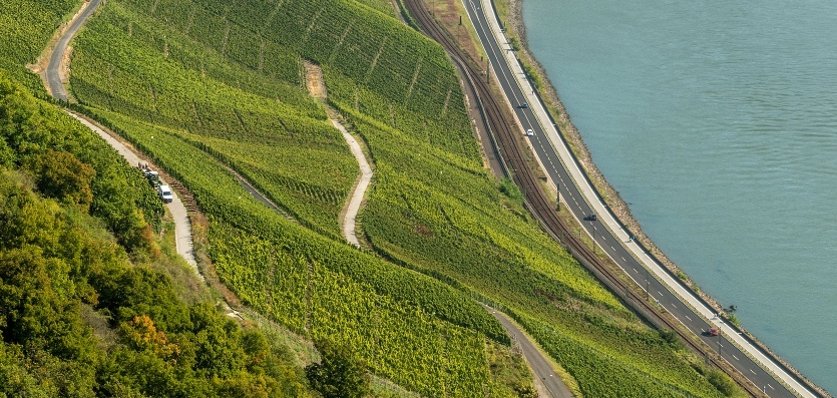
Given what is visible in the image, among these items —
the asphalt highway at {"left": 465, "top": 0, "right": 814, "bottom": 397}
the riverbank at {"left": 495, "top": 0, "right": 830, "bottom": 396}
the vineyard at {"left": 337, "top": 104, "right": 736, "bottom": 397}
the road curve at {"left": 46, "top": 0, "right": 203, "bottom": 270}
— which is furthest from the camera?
the riverbank at {"left": 495, "top": 0, "right": 830, "bottom": 396}

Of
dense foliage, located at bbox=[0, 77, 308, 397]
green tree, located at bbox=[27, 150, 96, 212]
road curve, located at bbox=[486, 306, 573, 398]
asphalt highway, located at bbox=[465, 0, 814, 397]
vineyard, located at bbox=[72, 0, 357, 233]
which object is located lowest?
dense foliage, located at bbox=[0, 77, 308, 397]

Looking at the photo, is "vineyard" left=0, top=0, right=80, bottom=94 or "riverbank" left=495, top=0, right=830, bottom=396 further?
"riverbank" left=495, top=0, right=830, bottom=396

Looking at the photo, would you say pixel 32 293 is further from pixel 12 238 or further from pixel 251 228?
pixel 251 228

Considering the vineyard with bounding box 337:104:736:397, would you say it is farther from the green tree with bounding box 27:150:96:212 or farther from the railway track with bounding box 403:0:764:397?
the green tree with bounding box 27:150:96:212

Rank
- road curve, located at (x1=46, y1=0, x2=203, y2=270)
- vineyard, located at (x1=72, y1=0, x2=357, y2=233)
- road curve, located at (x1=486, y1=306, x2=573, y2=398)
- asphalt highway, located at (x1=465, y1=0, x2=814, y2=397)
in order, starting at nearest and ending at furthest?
road curve, located at (x1=46, y1=0, x2=203, y2=270)
road curve, located at (x1=486, y1=306, x2=573, y2=398)
vineyard, located at (x1=72, y1=0, x2=357, y2=233)
asphalt highway, located at (x1=465, y1=0, x2=814, y2=397)

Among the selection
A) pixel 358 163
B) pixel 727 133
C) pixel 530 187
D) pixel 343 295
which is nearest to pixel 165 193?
pixel 343 295

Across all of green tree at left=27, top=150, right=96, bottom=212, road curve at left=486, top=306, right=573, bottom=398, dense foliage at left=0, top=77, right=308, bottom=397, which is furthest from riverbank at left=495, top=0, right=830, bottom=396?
green tree at left=27, top=150, right=96, bottom=212

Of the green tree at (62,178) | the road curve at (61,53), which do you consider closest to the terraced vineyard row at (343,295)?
the green tree at (62,178)
